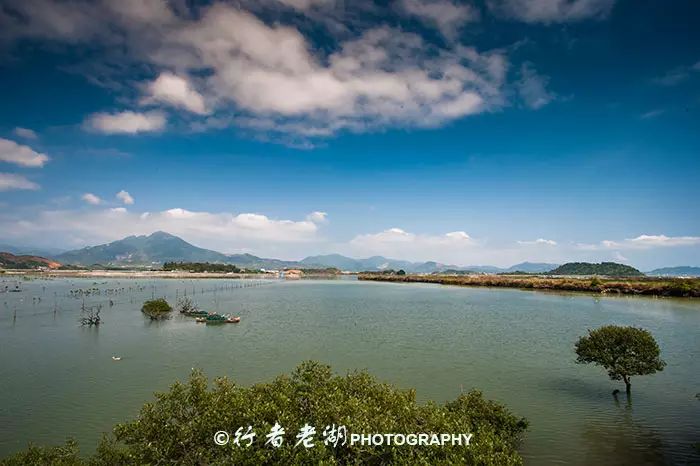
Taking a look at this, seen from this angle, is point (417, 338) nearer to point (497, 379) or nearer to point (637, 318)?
point (497, 379)

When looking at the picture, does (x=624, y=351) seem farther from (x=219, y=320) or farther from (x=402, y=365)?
(x=219, y=320)

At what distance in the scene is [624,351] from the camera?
27188mm

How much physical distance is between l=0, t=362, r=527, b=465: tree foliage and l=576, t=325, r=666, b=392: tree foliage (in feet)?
58.1

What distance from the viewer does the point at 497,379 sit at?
105ft

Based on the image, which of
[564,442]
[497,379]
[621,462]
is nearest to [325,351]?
[497,379]

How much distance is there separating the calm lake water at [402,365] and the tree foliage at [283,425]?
901 centimetres

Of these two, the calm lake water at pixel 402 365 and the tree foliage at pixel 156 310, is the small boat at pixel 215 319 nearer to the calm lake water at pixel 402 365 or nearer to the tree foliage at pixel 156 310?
the calm lake water at pixel 402 365

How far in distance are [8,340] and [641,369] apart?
64861 millimetres

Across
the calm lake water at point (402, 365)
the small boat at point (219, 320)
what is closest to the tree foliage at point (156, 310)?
the calm lake water at point (402, 365)

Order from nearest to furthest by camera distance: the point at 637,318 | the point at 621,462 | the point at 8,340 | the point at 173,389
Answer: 1. the point at 173,389
2. the point at 621,462
3. the point at 8,340
4. the point at 637,318

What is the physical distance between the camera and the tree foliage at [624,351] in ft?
86.7

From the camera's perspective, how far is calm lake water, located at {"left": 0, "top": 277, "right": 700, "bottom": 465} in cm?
2208

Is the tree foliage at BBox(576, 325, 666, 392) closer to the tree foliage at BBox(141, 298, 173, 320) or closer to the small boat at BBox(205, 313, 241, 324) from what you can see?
the small boat at BBox(205, 313, 241, 324)

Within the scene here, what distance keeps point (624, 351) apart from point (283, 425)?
84.1 feet
